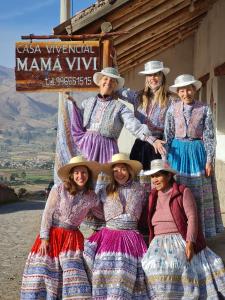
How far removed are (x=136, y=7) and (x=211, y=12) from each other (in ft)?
13.9

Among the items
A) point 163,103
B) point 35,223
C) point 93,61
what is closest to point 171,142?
point 163,103

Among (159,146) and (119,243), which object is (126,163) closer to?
(159,146)

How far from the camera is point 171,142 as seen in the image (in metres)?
5.30

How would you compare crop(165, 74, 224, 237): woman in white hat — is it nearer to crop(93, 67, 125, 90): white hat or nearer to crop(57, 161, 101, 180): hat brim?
crop(93, 67, 125, 90): white hat

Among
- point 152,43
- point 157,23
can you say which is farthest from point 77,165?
point 152,43

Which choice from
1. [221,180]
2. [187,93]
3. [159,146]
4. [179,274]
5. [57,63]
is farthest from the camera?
[221,180]

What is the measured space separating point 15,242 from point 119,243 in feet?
22.5

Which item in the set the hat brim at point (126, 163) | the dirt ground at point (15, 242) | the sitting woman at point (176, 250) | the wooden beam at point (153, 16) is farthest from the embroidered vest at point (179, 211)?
the wooden beam at point (153, 16)

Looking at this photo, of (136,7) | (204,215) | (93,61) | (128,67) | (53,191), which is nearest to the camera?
(53,191)

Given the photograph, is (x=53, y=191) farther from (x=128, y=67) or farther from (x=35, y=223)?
(x=35, y=223)

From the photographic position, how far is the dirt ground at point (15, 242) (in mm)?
6629

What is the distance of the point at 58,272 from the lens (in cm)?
480

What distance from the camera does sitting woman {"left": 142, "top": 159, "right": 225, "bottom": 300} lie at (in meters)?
4.59

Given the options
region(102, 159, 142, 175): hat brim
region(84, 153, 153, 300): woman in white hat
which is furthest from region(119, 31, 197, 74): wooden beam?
region(84, 153, 153, 300): woman in white hat
